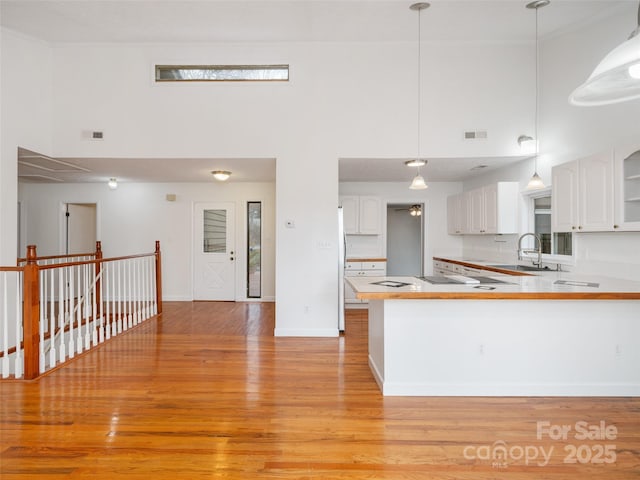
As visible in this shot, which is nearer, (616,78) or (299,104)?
(616,78)

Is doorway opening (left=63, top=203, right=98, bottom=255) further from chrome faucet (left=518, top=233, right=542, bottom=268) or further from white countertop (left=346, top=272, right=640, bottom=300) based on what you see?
chrome faucet (left=518, top=233, right=542, bottom=268)

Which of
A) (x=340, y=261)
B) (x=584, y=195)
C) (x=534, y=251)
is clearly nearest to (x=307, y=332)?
(x=340, y=261)

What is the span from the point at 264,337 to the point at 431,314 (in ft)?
7.83

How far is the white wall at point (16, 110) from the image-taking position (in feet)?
12.8

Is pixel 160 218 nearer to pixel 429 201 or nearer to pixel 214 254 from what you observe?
pixel 214 254

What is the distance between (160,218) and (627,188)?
7.04 metres

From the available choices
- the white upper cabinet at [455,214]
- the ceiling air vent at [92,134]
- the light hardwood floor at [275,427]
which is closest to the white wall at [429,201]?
the white upper cabinet at [455,214]

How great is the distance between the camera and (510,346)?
272 cm

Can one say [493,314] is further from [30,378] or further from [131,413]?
[30,378]

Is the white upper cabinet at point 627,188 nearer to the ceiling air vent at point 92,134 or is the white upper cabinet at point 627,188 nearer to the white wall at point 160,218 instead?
the white wall at point 160,218

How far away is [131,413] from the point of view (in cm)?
245

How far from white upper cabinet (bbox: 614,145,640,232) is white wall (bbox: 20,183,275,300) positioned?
517cm

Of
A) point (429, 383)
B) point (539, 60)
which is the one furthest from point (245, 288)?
point (539, 60)

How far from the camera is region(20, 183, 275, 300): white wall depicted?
6.67 metres
